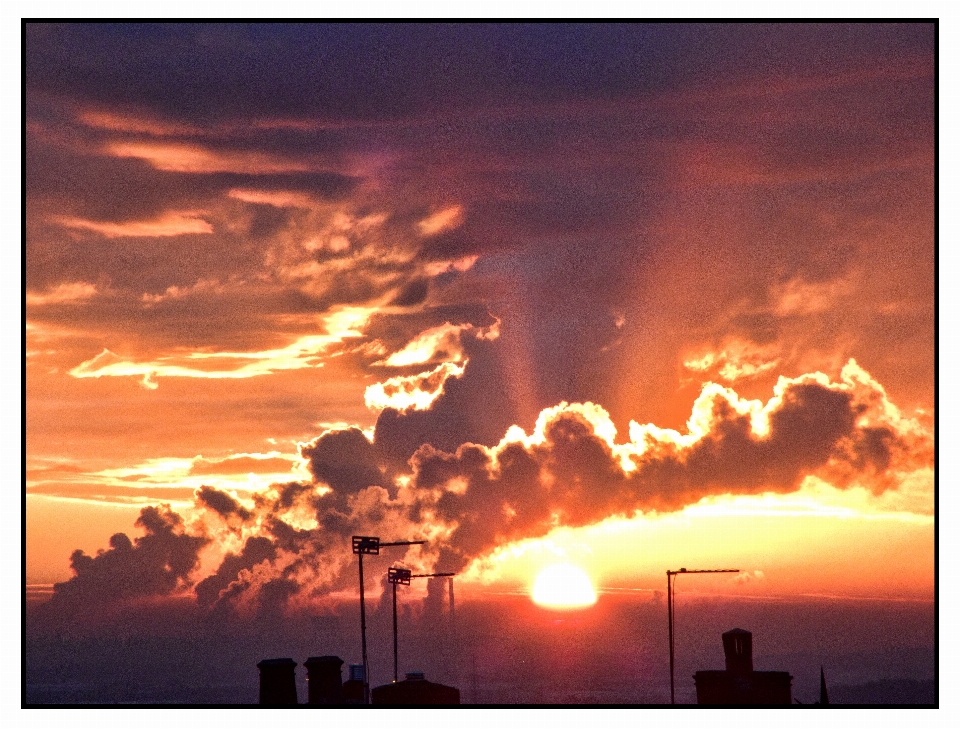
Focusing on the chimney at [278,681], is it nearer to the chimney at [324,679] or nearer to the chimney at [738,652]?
the chimney at [324,679]

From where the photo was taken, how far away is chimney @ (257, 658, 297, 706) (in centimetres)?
4309

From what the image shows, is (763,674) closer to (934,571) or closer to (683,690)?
(683,690)

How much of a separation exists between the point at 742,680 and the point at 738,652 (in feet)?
2.45

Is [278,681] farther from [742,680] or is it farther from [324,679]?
[742,680]

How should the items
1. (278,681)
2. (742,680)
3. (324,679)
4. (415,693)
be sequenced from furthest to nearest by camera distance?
1. (324,679)
2. (415,693)
3. (278,681)
4. (742,680)

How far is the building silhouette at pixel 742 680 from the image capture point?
1639 inches

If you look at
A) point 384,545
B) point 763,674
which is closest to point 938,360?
point 763,674

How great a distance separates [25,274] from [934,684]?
23.9 metres

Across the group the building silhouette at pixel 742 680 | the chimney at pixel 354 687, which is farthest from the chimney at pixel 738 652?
the chimney at pixel 354 687

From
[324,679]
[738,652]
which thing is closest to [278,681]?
[324,679]

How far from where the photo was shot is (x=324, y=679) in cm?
4469

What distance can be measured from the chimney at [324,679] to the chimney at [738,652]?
36.4 ft

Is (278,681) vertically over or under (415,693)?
over

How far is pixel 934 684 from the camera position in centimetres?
3544
